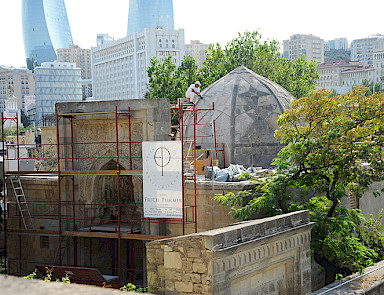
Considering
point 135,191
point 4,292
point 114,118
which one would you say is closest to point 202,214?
point 135,191

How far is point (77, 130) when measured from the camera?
16.7 metres

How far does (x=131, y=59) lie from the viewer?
439ft

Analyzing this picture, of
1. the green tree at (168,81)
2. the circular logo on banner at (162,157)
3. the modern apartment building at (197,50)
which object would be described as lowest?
the circular logo on banner at (162,157)

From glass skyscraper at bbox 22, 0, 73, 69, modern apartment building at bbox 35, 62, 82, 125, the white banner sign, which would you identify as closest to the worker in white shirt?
the white banner sign

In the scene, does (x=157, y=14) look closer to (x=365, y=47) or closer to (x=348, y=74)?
(x=348, y=74)

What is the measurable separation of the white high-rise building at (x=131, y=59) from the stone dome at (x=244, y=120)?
105931mm

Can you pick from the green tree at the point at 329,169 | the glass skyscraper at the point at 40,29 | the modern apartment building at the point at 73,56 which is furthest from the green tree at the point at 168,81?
the modern apartment building at the point at 73,56

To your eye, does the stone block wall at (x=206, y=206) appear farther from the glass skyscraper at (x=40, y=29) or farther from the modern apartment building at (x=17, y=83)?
the glass skyscraper at (x=40, y=29)

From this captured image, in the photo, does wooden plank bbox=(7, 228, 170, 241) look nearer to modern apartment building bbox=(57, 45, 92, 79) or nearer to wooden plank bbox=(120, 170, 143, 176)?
wooden plank bbox=(120, 170, 143, 176)

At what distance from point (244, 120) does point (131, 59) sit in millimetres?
116563

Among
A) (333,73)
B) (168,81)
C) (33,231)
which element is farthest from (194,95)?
(333,73)

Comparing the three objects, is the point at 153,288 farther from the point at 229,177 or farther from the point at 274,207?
the point at 229,177

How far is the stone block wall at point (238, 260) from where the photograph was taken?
8656mm

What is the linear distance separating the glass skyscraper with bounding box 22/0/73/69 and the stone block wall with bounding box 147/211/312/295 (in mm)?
178417
